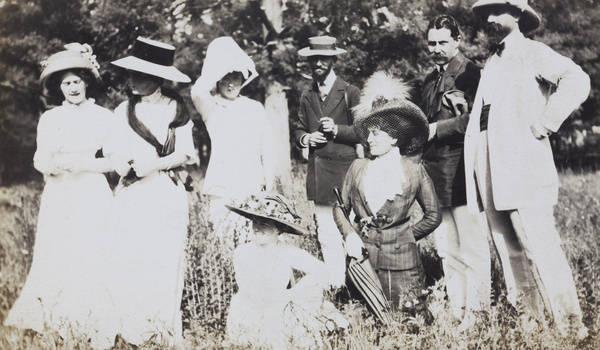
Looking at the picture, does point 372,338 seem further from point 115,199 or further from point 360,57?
point 360,57

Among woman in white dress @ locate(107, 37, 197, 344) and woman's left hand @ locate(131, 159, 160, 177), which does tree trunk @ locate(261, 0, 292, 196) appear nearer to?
woman in white dress @ locate(107, 37, 197, 344)

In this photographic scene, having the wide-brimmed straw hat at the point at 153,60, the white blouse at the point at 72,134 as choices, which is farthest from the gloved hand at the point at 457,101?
the white blouse at the point at 72,134

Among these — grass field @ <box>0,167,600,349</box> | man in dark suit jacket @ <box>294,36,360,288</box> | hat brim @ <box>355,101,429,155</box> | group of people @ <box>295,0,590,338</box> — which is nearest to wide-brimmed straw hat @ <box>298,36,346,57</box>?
man in dark suit jacket @ <box>294,36,360,288</box>

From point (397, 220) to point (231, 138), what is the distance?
65.1 inches

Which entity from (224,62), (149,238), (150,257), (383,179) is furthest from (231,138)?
(383,179)

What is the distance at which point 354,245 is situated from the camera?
571cm

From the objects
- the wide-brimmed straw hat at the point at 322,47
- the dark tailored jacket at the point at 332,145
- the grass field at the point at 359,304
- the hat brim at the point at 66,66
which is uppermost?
the hat brim at the point at 66,66

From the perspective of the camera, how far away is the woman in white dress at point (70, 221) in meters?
6.30

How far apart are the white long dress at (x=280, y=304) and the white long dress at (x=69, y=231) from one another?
1.14 metres

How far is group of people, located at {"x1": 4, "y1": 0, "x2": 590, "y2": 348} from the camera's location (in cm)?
589

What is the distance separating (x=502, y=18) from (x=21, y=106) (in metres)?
4.43

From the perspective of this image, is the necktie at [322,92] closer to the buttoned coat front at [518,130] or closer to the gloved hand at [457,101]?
the gloved hand at [457,101]

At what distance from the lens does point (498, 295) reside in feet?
21.4

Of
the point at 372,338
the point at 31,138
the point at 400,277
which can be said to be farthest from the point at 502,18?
the point at 31,138
